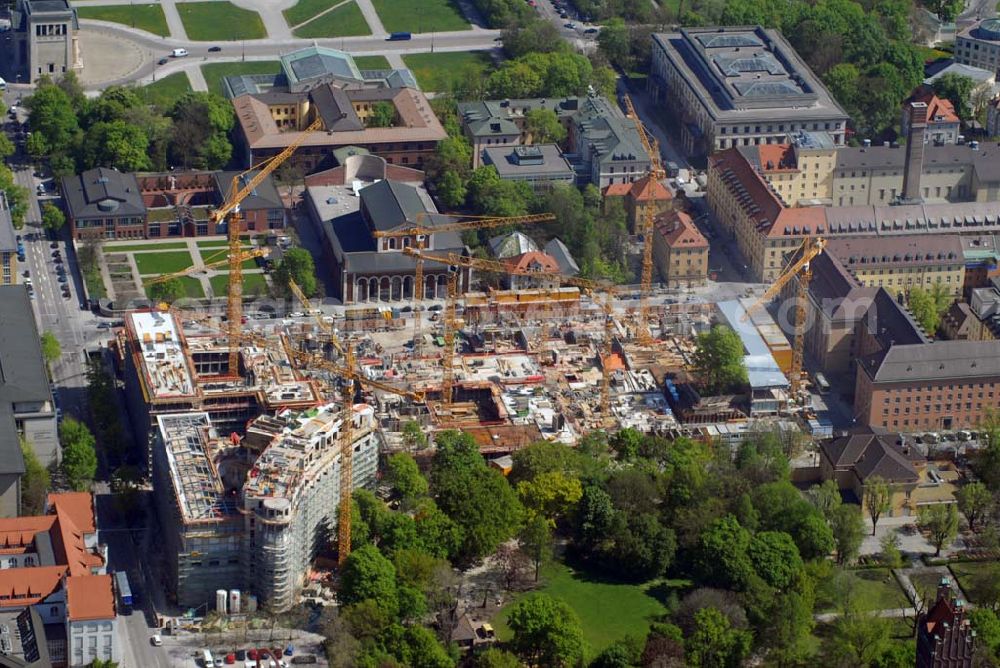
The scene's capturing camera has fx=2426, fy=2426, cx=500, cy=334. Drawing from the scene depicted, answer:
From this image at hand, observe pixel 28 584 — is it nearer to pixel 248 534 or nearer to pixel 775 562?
pixel 248 534

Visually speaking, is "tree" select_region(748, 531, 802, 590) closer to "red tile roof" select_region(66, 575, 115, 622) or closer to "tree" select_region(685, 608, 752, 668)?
"tree" select_region(685, 608, 752, 668)

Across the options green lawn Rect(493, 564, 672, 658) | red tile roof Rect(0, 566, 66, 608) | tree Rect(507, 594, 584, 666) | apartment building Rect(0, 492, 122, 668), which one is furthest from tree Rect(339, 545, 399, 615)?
red tile roof Rect(0, 566, 66, 608)

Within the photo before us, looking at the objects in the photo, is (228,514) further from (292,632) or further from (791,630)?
(791,630)

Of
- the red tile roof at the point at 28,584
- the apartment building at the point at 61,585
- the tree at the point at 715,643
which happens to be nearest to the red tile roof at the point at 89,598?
the apartment building at the point at 61,585

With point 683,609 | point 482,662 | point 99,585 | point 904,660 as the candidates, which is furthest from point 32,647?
point 904,660

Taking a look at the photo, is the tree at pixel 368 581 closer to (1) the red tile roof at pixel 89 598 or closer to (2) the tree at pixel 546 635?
(2) the tree at pixel 546 635

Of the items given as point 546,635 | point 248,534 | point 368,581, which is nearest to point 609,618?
point 546,635

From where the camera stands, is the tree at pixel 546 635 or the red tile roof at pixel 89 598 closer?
the red tile roof at pixel 89 598

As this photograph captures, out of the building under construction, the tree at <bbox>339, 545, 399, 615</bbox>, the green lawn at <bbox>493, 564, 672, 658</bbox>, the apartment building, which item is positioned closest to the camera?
the apartment building
